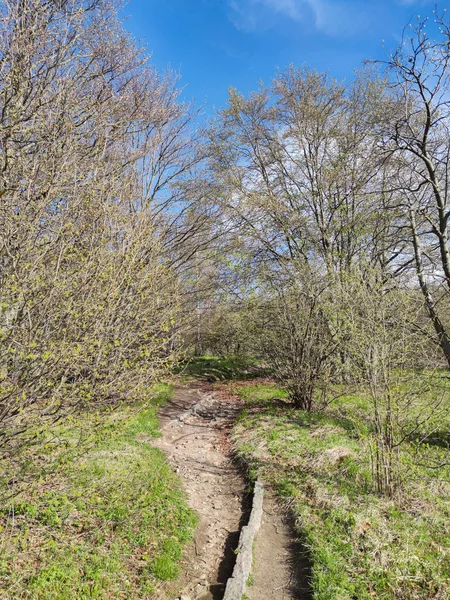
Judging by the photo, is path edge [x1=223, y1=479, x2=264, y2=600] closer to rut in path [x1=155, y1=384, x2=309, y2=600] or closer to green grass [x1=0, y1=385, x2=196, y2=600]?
rut in path [x1=155, y1=384, x2=309, y2=600]

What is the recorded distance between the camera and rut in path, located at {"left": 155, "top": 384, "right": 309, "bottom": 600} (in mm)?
3398

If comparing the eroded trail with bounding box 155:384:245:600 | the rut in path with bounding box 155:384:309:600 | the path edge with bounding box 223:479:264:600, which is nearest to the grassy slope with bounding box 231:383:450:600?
the rut in path with bounding box 155:384:309:600

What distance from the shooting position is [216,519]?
181 inches

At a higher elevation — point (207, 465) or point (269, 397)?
point (269, 397)

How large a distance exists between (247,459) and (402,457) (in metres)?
2.46

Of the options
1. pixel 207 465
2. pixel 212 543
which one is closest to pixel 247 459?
pixel 207 465

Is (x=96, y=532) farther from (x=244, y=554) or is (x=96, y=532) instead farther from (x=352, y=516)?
(x=352, y=516)

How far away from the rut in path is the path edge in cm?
11

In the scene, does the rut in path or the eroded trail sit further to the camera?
the eroded trail

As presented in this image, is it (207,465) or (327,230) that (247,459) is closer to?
(207,465)

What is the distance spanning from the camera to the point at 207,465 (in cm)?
613

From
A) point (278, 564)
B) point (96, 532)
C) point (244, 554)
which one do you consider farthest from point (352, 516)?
point (96, 532)

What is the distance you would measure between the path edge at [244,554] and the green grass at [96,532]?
2.05 feet

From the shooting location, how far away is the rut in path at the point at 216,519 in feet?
11.1
